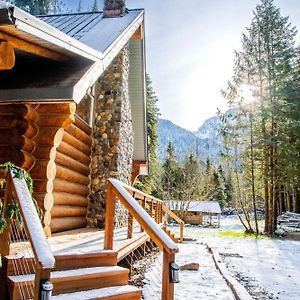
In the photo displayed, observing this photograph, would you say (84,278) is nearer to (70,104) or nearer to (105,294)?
(105,294)

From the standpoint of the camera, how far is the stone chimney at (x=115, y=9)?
9.91 m

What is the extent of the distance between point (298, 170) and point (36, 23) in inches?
730

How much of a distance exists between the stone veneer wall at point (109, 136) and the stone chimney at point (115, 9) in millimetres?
1301

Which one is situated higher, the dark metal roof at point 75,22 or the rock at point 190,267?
the dark metal roof at point 75,22

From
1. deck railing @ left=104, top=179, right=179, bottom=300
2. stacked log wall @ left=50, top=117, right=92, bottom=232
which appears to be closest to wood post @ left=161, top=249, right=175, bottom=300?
deck railing @ left=104, top=179, right=179, bottom=300

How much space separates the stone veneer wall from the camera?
8.41 metres

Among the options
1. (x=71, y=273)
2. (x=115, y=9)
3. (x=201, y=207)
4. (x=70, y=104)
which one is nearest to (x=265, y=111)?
(x=115, y=9)

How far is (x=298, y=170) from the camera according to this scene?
62.7ft

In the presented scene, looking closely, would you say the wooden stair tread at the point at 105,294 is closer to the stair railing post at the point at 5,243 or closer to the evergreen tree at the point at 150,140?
the stair railing post at the point at 5,243

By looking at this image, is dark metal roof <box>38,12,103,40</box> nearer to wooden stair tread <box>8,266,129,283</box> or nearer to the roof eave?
the roof eave

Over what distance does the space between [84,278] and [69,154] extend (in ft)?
12.9

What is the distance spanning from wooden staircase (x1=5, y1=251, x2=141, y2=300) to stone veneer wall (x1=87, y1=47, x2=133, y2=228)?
416 cm

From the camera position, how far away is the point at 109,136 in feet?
28.6

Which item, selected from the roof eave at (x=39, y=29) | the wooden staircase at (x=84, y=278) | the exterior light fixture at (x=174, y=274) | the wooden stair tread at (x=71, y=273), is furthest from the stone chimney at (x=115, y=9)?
the exterior light fixture at (x=174, y=274)
